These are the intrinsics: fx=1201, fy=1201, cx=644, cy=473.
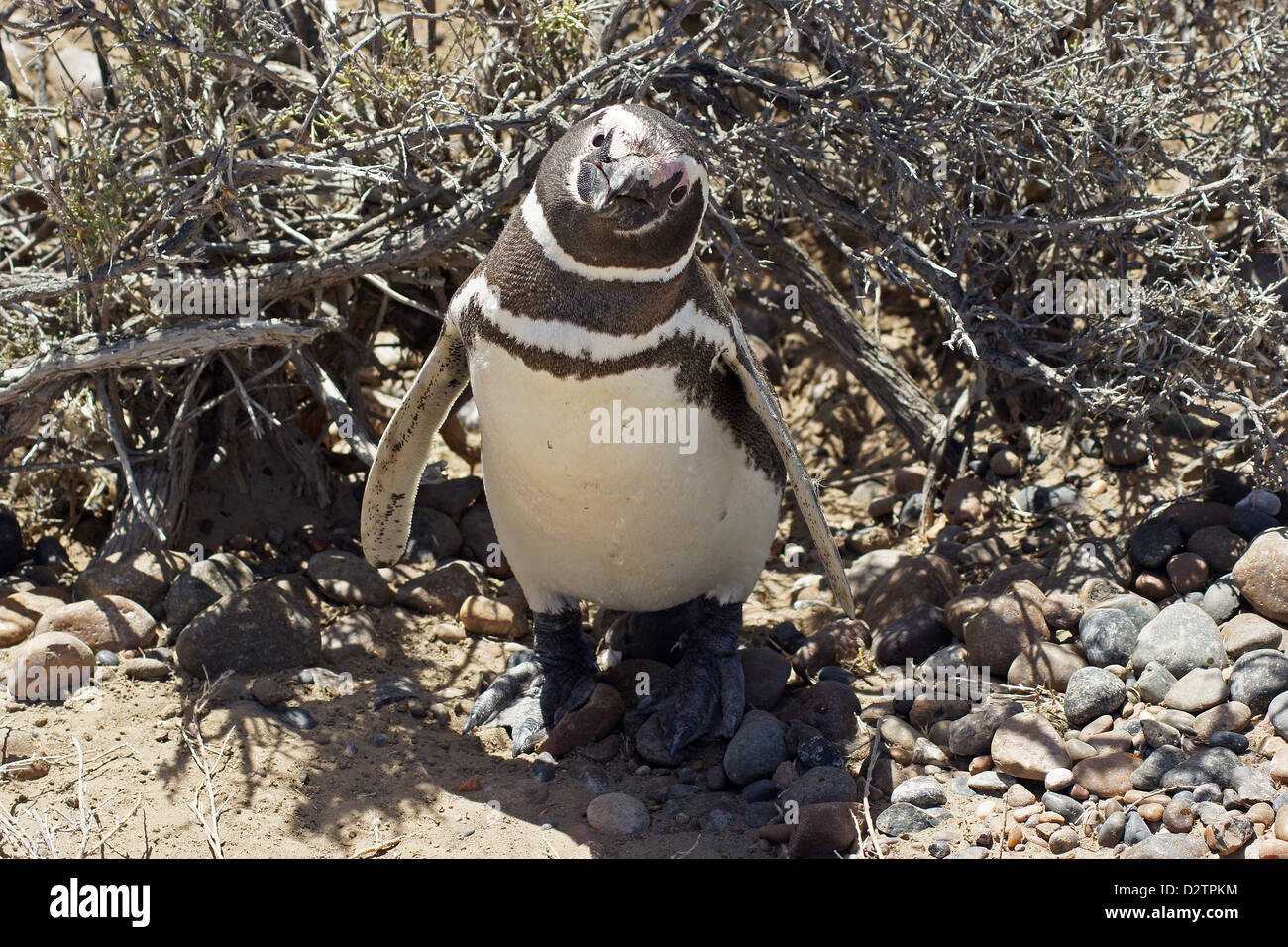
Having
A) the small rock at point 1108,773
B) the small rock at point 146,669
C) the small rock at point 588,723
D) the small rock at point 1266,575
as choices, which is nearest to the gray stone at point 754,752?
the small rock at point 588,723

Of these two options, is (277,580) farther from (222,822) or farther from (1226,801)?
(1226,801)

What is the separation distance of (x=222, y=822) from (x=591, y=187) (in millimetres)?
1605

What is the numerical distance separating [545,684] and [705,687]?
46 centimetres

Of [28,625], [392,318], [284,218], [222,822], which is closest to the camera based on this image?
[222,822]

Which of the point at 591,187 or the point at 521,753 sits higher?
the point at 591,187

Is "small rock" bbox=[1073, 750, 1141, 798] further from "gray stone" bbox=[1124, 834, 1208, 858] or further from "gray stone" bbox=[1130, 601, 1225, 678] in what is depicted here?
"gray stone" bbox=[1130, 601, 1225, 678]

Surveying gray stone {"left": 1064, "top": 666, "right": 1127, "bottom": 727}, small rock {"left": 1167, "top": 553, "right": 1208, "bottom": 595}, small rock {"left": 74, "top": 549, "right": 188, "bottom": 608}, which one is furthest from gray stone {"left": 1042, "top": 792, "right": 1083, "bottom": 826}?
small rock {"left": 74, "top": 549, "right": 188, "bottom": 608}

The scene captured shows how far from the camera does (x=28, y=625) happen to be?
3.42 metres

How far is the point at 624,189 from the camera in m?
2.49

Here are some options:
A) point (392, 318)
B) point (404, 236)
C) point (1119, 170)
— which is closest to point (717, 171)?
point (404, 236)

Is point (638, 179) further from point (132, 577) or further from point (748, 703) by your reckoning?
point (132, 577)

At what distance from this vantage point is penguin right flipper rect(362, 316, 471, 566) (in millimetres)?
3225

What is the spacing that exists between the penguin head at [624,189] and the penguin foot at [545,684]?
1.17 m

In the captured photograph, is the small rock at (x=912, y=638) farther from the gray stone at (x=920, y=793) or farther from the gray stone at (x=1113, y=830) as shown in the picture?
the gray stone at (x=1113, y=830)
